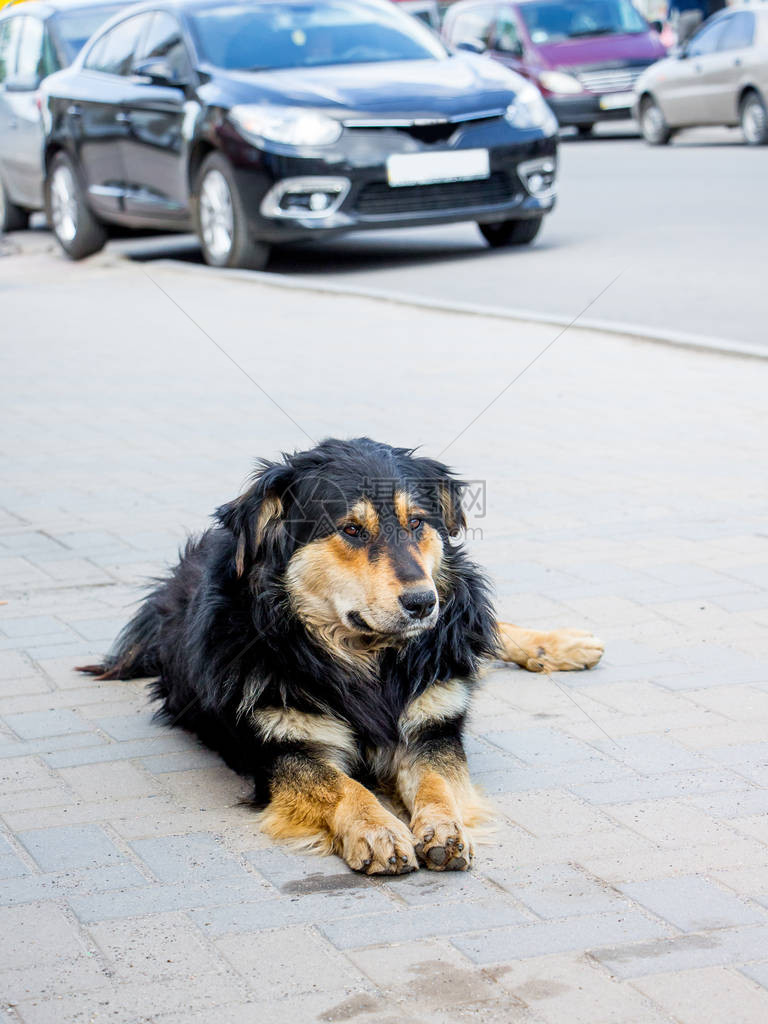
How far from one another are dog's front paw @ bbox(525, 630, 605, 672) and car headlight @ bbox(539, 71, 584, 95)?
21694 millimetres

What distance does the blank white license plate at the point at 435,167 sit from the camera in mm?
12477

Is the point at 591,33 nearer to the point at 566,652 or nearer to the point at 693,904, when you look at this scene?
the point at 566,652

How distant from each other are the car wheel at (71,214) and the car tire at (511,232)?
4.00 meters

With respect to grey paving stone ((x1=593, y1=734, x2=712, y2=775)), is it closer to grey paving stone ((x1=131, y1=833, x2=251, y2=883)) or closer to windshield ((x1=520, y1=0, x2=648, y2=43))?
grey paving stone ((x1=131, y1=833, x2=251, y2=883))

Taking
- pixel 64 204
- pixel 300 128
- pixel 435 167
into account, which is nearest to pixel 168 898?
pixel 300 128

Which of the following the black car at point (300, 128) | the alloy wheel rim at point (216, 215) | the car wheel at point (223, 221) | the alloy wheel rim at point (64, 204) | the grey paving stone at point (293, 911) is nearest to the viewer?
the grey paving stone at point (293, 911)

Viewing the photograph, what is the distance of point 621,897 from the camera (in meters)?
3.25

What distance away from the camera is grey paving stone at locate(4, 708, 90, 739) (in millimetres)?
4375

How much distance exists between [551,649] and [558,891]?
154cm

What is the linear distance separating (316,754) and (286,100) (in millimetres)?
9514

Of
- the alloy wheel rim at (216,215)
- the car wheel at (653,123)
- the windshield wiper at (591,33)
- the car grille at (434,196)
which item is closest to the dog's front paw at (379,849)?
the car grille at (434,196)

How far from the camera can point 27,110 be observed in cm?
1616

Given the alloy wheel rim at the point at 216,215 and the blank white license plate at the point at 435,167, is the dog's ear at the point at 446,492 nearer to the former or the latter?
the blank white license plate at the point at 435,167

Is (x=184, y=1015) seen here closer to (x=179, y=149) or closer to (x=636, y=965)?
(x=636, y=965)
